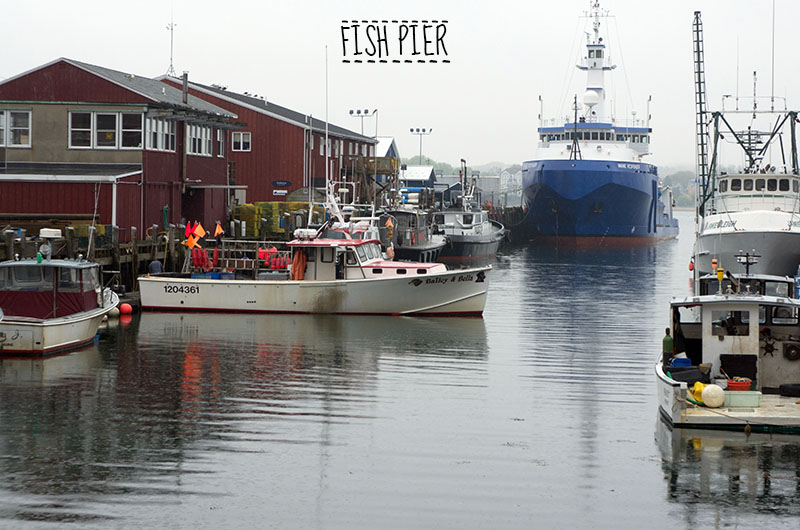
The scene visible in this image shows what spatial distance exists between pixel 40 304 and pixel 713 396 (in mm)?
15216

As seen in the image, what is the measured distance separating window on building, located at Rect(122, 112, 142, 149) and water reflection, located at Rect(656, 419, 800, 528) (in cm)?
2626

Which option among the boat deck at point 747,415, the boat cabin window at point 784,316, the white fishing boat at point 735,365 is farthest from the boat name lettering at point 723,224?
the boat deck at point 747,415

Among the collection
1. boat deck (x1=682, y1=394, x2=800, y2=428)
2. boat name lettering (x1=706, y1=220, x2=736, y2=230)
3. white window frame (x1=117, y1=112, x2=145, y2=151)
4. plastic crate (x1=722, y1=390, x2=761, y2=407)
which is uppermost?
white window frame (x1=117, y1=112, x2=145, y2=151)

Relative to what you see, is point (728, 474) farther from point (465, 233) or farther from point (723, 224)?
point (465, 233)

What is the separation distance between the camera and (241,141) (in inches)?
2392

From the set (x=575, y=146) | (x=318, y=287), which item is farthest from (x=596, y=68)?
(x=318, y=287)

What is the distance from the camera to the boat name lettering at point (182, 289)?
114 feet

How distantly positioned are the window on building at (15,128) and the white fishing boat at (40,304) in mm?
Result: 15374

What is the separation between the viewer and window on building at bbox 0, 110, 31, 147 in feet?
133

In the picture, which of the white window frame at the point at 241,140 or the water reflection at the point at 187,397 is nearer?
the water reflection at the point at 187,397

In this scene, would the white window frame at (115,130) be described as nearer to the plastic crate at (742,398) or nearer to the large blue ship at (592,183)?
the plastic crate at (742,398)

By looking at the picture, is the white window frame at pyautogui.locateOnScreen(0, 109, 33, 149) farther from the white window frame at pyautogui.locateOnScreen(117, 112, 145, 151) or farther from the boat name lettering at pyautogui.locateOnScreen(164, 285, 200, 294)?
the boat name lettering at pyautogui.locateOnScreen(164, 285, 200, 294)

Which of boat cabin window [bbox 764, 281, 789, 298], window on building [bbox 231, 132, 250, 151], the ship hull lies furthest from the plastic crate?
the ship hull

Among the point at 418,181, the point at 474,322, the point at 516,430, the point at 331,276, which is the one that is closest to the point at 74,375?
the point at 516,430
